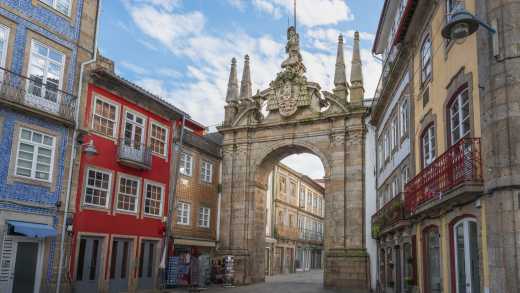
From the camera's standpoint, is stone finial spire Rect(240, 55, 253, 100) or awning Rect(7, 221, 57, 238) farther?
stone finial spire Rect(240, 55, 253, 100)

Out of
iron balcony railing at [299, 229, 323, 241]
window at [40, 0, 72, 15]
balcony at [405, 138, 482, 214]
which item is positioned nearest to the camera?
balcony at [405, 138, 482, 214]

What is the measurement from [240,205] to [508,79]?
20.4 meters

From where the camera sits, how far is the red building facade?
1712cm

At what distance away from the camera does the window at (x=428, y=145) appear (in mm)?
12002

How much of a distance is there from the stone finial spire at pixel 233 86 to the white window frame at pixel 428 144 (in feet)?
56.7

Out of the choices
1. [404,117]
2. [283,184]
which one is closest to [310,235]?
[283,184]

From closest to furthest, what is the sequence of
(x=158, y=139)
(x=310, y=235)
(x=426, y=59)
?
(x=426, y=59) → (x=158, y=139) → (x=310, y=235)

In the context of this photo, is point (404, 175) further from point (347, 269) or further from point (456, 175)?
point (347, 269)

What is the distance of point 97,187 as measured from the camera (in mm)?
17766

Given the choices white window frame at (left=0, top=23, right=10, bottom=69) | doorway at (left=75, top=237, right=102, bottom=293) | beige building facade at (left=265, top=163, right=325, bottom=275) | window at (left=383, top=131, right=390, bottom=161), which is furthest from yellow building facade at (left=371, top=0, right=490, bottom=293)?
beige building facade at (left=265, top=163, right=325, bottom=275)

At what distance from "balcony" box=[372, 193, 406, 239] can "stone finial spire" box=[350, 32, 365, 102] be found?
7.08 m

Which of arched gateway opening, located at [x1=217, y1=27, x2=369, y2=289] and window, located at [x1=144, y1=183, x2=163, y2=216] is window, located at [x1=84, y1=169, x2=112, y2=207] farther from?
arched gateway opening, located at [x1=217, y1=27, x2=369, y2=289]

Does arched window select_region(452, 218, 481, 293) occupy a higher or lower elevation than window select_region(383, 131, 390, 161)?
lower

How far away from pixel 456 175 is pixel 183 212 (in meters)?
17.1
